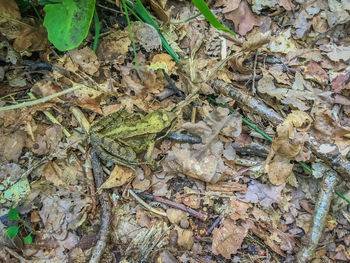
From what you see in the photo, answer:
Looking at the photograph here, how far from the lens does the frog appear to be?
337 cm

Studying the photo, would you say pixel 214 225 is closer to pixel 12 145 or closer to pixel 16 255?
pixel 16 255

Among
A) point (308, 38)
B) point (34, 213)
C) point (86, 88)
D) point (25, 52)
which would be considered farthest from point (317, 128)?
point (25, 52)

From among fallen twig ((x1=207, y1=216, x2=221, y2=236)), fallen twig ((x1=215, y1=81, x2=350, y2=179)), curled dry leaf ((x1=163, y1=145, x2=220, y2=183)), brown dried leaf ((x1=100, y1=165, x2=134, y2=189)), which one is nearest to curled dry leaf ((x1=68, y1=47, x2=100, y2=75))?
brown dried leaf ((x1=100, y1=165, x2=134, y2=189))

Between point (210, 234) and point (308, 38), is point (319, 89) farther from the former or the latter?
point (210, 234)

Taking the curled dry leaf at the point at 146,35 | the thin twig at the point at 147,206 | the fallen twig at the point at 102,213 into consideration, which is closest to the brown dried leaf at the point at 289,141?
the thin twig at the point at 147,206

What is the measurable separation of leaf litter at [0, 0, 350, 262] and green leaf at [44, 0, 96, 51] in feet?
2.07

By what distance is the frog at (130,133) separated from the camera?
3.37m

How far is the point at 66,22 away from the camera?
280 cm

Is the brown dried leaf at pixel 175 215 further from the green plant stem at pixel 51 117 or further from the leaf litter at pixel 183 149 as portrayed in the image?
the green plant stem at pixel 51 117

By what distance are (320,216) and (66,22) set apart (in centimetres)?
344

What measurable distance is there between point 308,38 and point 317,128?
157cm

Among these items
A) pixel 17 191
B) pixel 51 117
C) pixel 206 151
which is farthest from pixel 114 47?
pixel 17 191

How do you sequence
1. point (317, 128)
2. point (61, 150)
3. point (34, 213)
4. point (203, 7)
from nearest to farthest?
point (203, 7)
point (34, 213)
point (61, 150)
point (317, 128)

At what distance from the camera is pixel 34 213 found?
3.00m
